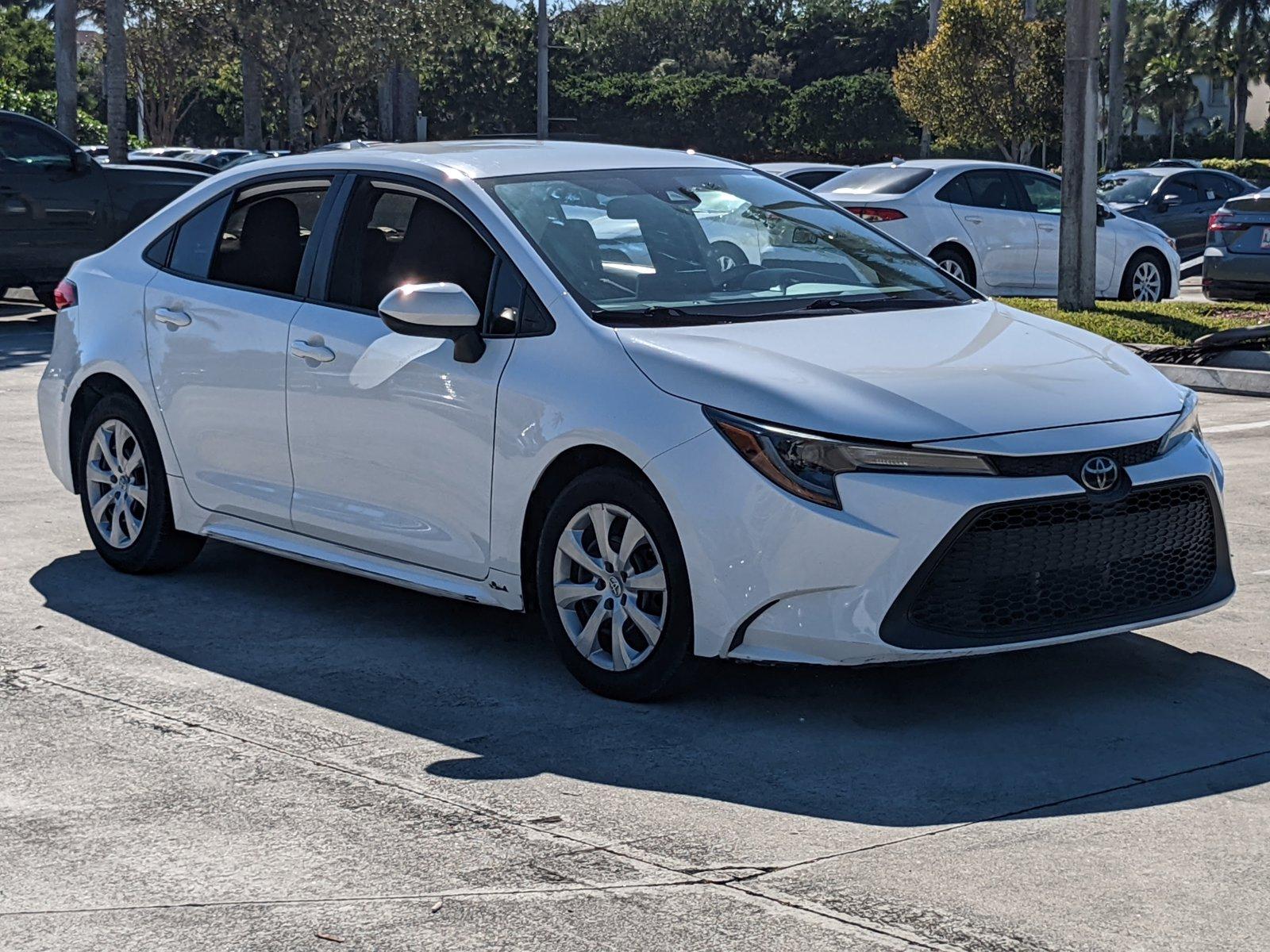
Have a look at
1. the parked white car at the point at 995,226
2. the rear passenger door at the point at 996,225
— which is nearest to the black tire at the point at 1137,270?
the parked white car at the point at 995,226

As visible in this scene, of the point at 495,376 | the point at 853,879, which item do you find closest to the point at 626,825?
the point at 853,879

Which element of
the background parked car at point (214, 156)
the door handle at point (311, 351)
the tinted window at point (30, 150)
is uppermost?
the background parked car at point (214, 156)

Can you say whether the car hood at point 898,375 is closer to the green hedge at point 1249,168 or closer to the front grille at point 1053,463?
the front grille at point 1053,463

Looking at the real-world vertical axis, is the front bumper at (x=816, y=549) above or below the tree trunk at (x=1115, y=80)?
below

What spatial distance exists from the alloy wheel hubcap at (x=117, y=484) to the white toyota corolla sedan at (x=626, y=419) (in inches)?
0.6

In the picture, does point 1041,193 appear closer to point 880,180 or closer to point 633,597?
point 880,180

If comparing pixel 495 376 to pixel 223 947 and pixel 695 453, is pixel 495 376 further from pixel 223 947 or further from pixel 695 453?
pixel 223 947

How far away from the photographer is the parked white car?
733 inches

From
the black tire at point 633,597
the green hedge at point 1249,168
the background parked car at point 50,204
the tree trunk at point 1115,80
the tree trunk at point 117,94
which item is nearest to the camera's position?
the black tire at point 633,597

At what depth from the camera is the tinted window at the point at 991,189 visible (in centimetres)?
1902

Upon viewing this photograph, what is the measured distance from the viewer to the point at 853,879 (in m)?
4.21

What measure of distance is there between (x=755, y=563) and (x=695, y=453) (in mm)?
351

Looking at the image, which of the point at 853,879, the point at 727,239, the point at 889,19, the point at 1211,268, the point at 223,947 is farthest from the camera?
the point at 889,19

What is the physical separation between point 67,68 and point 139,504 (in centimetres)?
2897
